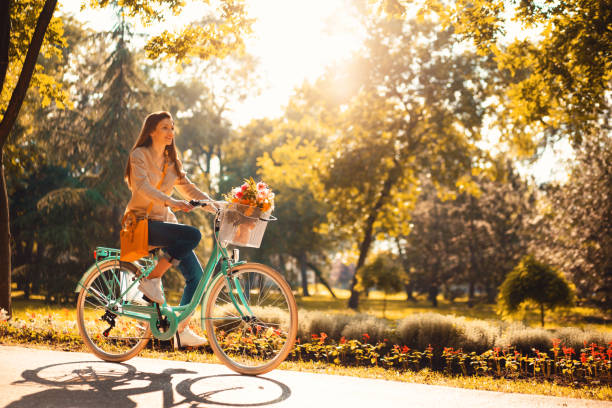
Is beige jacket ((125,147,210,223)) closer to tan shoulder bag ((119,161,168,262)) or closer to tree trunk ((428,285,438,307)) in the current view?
tan shoulder bag ((119,161,168,262))

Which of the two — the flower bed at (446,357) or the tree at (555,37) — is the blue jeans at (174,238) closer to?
the flower bed at (446,357)

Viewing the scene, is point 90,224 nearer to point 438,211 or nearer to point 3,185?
point 3,185

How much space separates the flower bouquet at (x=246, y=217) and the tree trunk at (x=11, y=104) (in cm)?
458

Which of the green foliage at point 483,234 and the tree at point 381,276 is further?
the green foliage at point 483,234

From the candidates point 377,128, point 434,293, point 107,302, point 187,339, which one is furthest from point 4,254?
point 434,293

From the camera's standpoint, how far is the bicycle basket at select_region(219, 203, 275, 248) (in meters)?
4.20

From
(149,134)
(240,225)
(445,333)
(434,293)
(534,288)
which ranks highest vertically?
(149,134)

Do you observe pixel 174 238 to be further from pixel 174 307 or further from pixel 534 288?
pixel 534 288

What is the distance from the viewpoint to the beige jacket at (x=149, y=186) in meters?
4.45

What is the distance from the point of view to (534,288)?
1288 cm

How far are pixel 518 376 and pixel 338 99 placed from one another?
16.7 meters

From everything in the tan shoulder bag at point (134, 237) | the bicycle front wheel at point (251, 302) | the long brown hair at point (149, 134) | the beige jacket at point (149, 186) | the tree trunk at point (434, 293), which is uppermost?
the long brown hair at point (149, 134)

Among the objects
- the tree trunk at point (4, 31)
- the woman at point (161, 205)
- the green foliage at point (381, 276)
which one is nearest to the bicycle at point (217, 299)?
the woman at point (161, 205)

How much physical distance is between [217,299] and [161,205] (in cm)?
94
